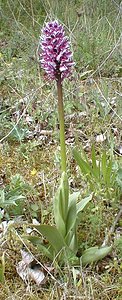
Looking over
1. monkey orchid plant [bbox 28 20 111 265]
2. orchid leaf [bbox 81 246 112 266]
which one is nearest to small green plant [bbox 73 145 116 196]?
monkey orchid plant [bbox 28 20 111 265]

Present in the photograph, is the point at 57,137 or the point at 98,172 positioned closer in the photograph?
the point at 98,172

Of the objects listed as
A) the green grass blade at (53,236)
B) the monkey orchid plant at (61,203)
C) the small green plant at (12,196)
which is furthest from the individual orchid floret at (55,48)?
the small green plant at (12,196)

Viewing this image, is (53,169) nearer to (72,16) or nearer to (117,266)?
(117,266)

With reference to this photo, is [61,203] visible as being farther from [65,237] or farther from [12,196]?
[12,196]

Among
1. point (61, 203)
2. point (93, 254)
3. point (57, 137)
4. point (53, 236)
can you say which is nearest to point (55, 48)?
point (61, 203)

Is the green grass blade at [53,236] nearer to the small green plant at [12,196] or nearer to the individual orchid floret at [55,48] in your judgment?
the small green plant at [12,196]

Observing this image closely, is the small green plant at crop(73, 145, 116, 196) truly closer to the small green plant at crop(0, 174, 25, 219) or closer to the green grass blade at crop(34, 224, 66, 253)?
the small green plant at crop(0, 174, 25, 219)
